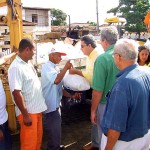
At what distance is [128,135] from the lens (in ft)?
7.43

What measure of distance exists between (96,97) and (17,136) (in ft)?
7.13

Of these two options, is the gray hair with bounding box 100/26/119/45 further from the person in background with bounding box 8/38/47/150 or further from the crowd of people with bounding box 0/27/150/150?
the person in background with bounding box 8/38/47/150

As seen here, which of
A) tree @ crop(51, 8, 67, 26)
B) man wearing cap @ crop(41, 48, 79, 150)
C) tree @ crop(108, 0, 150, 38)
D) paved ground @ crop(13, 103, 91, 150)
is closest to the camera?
man wearing cap @ crop(41, 48, 79, 150)

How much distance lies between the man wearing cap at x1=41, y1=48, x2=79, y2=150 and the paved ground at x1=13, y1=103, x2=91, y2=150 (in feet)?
2.07

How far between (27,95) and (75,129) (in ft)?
6.78

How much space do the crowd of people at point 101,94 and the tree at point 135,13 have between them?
733 inches

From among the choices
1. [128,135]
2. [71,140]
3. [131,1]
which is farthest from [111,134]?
[131,1]

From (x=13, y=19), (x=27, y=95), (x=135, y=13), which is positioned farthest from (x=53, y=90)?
(x=135, y=13)

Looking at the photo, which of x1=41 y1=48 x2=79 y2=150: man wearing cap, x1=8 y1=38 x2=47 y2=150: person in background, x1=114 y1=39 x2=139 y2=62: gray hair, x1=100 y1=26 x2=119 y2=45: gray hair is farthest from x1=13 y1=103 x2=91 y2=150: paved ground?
x1=114 y1=39 x2=139 y2=62: gray hair

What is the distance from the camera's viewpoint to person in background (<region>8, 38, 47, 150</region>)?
317 centimetres

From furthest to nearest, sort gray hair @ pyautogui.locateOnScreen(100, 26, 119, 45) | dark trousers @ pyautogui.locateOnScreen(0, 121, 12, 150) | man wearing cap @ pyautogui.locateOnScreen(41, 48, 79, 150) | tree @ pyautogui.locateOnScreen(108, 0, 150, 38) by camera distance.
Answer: tree @ pyautogui.locateOnScreen(108, 0, 150, 38), man wearing cap @ pyautogui.locateOnScreen(41, 48, 79, 150), gray hair @ pyautogui.locateOnScreen(100, 26, 119, 45), dark trousers @ pyautogui.locateOnScreen(0, 121, 12, 150)

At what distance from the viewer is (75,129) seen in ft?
16.7

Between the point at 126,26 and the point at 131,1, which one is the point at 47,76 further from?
the point at 131,1

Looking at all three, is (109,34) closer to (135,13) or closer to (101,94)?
(101,94)
